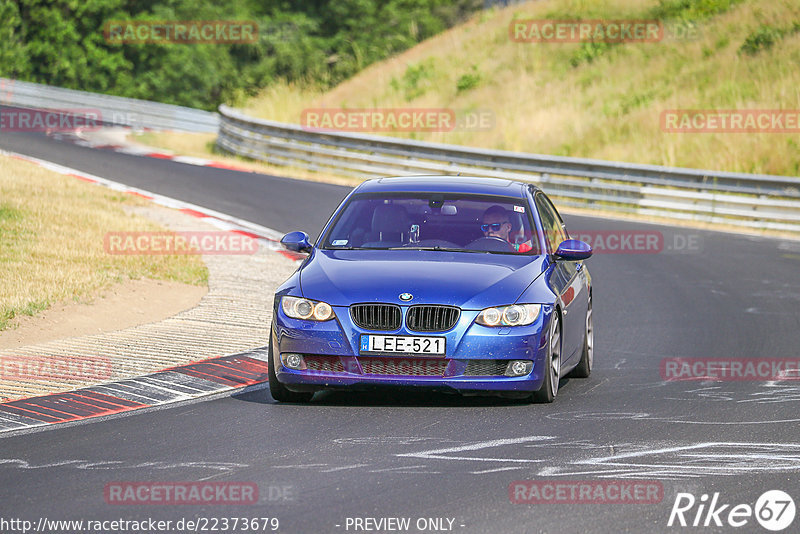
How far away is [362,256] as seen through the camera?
9375 millimetres

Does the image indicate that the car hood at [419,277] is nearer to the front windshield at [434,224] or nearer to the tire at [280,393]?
the front windshield at [434,224]

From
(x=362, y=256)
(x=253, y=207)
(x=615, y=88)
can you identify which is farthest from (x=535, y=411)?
(x=615, y=88)

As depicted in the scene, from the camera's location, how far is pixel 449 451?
7477 millimetres

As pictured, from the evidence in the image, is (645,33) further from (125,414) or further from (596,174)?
(125,414)

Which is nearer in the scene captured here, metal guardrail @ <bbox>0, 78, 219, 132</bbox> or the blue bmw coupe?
the blue bmw coupe

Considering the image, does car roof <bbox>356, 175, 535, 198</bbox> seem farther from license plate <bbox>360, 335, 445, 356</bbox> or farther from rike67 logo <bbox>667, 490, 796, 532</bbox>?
rike67 logo <bbox>667, 490, 796, 532</bbox>

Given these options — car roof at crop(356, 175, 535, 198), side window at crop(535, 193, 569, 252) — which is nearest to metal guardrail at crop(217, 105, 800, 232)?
side window at crop(535, 193, 569, 252)

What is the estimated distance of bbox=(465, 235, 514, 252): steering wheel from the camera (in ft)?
31.9

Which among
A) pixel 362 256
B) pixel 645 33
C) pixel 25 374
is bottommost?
pixel 25 374

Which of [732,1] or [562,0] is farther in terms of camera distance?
[562,0]

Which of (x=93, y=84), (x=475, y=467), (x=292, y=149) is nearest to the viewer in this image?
(x=475, y=467)

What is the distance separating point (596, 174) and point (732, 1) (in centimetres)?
1685

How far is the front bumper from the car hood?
0.53ft

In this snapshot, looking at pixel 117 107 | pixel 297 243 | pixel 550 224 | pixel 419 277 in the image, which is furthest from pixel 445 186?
pixel 117 107
